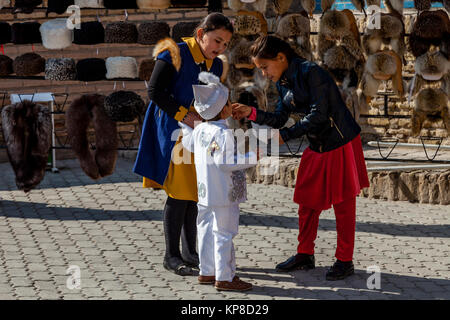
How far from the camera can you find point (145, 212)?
7.75 metres

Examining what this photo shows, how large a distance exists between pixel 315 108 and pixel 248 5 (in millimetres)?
2388

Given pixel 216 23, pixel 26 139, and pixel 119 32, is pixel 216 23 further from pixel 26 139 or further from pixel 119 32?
pixel 26 139

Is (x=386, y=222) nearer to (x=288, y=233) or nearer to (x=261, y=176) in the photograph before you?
(x=288, y=233)

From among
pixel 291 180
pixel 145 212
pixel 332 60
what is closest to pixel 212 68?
pixel 332 60

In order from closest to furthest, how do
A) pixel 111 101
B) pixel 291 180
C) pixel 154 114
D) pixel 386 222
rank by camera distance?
pixel 154 114 → pixel 111 101 → pixel 386 222 → pixel 291 180

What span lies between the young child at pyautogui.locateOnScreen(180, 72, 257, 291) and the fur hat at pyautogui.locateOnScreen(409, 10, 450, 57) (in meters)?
2.41

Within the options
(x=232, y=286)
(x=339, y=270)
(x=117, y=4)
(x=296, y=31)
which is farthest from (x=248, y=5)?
(x=232, y=286)

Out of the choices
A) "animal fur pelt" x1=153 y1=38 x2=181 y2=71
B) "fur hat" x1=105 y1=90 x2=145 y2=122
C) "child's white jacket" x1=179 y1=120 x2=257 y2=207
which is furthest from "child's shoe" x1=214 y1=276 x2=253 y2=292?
"fur hat" x1=105 y1=90 x2=145 y2=122

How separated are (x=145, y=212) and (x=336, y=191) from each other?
2.61 m

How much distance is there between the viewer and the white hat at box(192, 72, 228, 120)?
17.0 feet

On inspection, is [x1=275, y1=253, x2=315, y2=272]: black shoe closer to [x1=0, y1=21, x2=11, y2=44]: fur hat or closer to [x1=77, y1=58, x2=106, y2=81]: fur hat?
[x1=77, y1=58, x2=106, y2=81]: fur hat

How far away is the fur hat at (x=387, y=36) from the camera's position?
7.21 meters

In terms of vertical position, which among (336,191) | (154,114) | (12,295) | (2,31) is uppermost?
(2,31)

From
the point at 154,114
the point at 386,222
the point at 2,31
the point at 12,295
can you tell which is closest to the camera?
the point at 12,295
